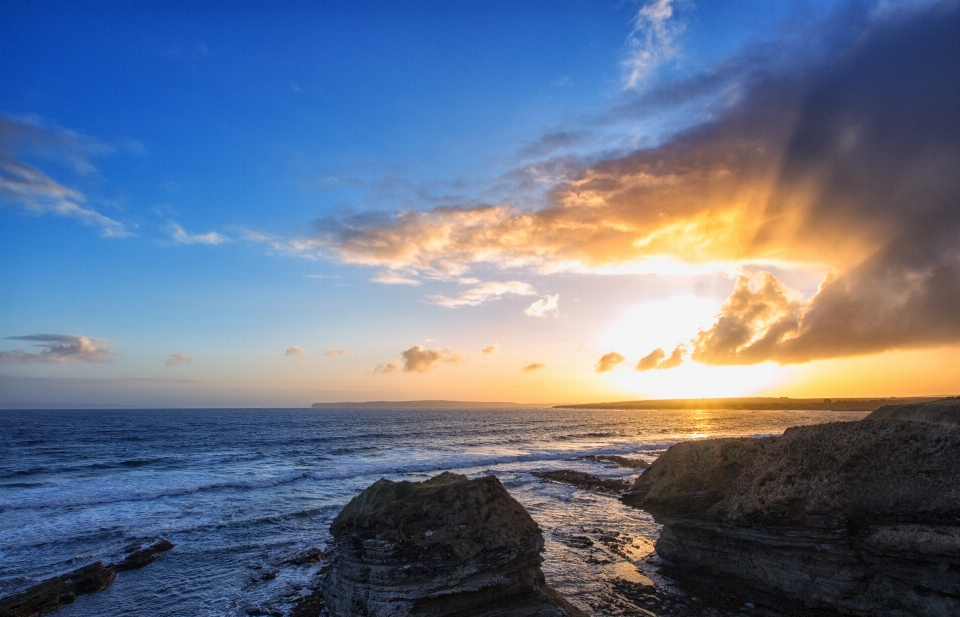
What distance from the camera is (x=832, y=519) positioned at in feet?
39.4

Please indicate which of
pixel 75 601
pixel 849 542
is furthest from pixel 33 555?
pixel 849 542

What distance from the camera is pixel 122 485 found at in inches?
1380

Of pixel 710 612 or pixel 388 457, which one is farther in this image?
pixel 388 457

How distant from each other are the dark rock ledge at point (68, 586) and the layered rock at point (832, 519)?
19566 millimetres

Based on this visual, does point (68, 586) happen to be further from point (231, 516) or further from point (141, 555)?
point (231, 516)

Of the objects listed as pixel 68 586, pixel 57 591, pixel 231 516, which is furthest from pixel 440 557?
pixel 231 516

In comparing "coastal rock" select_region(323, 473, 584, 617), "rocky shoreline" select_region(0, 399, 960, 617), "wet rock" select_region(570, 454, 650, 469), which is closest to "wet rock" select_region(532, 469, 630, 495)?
"wet rock" select_region(570, 454, 650, 469)

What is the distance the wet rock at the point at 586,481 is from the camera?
30745 mm

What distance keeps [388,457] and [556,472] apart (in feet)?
69.4

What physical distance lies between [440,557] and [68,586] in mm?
14449

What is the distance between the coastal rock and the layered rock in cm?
643

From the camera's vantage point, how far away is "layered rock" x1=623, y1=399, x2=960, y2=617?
35.4 feet

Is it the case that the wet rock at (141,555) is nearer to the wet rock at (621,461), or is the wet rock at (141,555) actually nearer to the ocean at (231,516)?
the ocean at (231,516)

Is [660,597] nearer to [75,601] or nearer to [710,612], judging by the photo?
[710,612]
